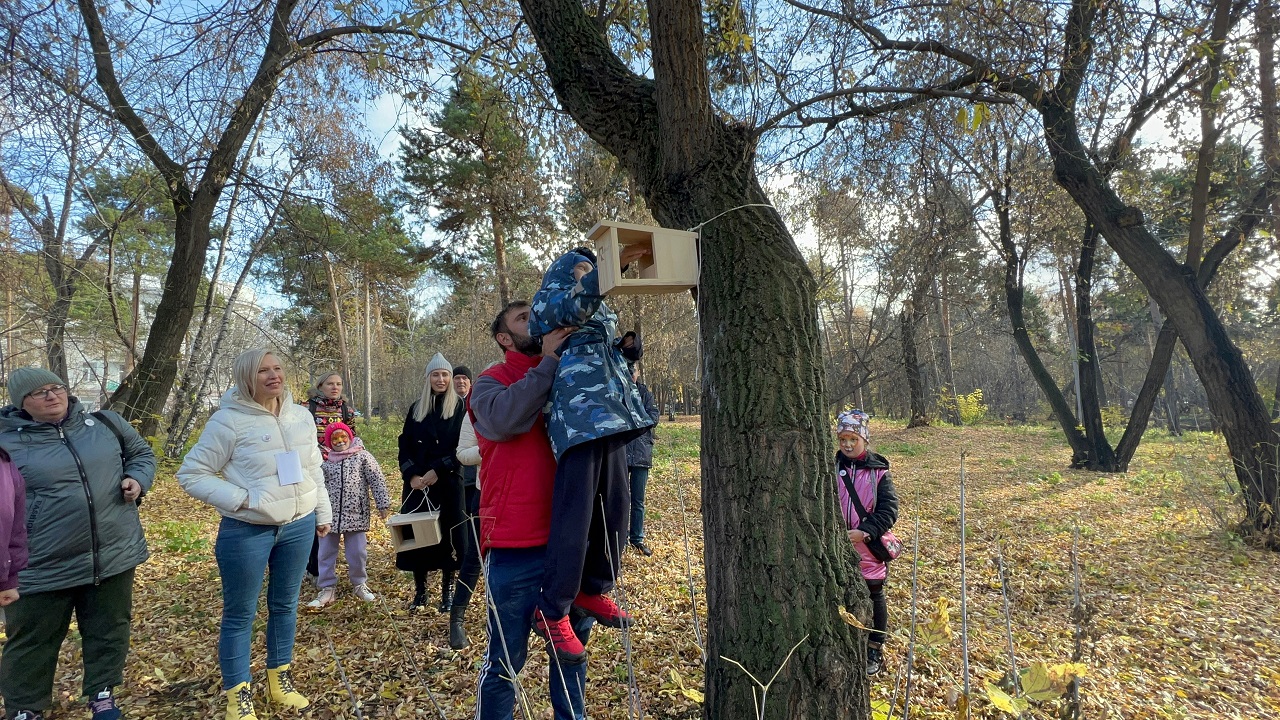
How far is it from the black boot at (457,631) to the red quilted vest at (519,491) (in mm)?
1874

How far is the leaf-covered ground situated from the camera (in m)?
2.90

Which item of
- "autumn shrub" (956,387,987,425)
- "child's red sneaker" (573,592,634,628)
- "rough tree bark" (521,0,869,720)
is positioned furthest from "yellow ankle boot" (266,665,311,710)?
"autumn shrub" (956,387,987,425)

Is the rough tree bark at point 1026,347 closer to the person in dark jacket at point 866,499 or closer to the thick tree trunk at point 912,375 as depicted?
the thick tree trunk at point 912,375

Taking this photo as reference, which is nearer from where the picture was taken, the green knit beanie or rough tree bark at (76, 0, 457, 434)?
the green knit beanie

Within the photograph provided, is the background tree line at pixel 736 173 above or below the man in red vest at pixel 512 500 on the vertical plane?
above

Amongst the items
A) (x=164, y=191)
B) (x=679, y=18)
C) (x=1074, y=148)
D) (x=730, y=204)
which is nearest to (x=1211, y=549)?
(x=1074, y=148)

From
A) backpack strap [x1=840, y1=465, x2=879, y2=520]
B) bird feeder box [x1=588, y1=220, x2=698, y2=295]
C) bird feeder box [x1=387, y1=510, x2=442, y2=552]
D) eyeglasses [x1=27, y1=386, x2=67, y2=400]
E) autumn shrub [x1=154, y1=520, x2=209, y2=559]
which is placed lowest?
autumn shrub [x1=154, y1=520, x2=209, y2=559]

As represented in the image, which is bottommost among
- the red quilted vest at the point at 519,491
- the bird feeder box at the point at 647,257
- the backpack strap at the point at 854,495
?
the backpack strap at the point at 854,495

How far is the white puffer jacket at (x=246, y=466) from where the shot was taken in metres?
2.69

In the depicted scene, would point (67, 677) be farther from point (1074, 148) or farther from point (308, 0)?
point (1074, 148)

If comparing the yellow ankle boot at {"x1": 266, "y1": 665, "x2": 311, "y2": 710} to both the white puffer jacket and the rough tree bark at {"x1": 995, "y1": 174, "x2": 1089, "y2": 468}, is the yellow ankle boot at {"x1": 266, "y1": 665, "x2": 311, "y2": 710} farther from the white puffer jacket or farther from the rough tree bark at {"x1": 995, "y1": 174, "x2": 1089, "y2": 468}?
the rough tree bark at {"x1": 995, "y1": 174, "x2": 1089, "y2": 468}

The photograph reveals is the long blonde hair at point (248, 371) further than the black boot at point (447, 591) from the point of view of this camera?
No

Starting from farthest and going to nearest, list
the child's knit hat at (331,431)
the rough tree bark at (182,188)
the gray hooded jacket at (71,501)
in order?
the rough tree bark at (182,188) → the child's knit hat at (331,431) → the gray hooded jacket at (71,501)

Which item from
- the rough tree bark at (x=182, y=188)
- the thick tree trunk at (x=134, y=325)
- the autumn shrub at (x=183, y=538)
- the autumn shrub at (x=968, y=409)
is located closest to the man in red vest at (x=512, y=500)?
the autumn shrub at (x=183, y=538)
